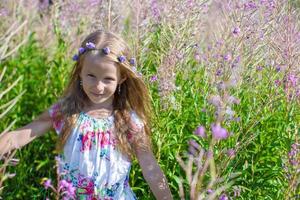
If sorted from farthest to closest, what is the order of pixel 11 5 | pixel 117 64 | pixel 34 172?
pixel 11 5 → pixel 34 172 → pixel 117 64

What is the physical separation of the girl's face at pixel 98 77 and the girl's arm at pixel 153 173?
1.39ft

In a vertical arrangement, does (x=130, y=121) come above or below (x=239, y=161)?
above

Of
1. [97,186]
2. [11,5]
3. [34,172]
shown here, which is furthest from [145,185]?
[11,5]

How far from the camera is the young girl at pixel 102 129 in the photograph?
3.43 m

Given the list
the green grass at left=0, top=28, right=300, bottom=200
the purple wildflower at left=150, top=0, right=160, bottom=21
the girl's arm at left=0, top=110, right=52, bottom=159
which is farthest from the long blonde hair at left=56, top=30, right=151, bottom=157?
the purple wildflower at left=150, top=0, right=160, bottom=21

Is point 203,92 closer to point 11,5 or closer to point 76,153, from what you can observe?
point 76,153

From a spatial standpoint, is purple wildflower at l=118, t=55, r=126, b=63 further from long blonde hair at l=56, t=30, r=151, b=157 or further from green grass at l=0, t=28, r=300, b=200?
green grass at l=0, t=28, r=300, b=200

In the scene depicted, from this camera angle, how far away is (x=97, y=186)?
351cm

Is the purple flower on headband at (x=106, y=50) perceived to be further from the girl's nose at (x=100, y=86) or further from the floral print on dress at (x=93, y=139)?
the floral print on dress at (x=93, y=139)

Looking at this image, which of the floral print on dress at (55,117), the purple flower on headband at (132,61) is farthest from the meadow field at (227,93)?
the floral print on dress at (55,117)

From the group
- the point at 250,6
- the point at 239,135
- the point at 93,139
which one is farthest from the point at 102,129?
the point at 250,6

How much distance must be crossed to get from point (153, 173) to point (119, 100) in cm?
50

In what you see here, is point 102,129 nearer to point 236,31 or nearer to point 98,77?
point 98,77

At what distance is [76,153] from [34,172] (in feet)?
4.71
